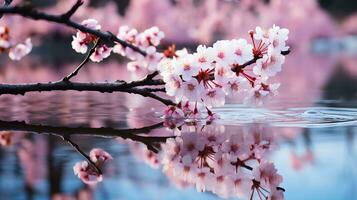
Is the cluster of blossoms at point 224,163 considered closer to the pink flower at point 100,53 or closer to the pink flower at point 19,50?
the pink flower at point 100,53

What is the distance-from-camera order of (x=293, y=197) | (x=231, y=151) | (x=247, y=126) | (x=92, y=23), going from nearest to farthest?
(x=293, y=197) → (x=231, y=151) → (x=247, y=126) → (x=92, y=23)

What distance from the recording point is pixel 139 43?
2.97m

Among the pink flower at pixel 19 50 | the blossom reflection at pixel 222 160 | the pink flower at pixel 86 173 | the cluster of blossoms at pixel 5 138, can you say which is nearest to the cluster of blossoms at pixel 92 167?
the pink flower at pixel 86 173

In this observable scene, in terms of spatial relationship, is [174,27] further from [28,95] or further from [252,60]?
[252,60]

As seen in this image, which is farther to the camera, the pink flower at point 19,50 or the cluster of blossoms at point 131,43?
the pink flower at point 19,50

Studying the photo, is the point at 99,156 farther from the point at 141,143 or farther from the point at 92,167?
the point at 141,143

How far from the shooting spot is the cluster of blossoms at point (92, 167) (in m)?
1.74

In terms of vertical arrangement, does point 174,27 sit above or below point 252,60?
above

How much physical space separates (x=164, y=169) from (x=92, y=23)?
1.13m

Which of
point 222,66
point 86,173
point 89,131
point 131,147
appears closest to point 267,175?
point 86,173

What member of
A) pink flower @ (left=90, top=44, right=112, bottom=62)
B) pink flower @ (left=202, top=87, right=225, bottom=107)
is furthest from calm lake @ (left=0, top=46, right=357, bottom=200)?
pink flower @ (left=90, top=44, right=112, bottom=62)

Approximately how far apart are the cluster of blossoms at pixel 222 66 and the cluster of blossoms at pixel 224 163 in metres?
0.14

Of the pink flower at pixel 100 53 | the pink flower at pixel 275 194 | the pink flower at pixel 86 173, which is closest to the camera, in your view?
the pink flower at pixel 275 194

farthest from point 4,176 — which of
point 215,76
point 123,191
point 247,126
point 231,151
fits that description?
point 247,126
